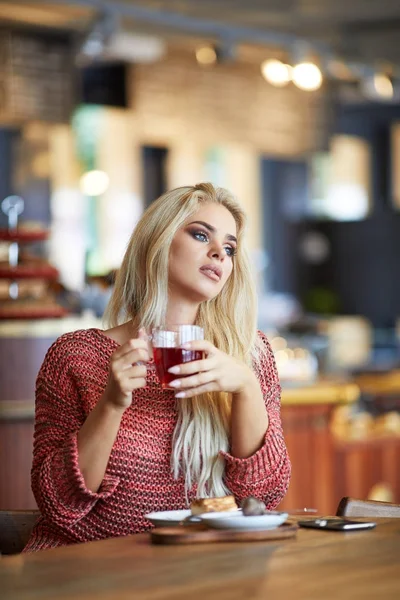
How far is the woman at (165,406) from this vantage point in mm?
2137

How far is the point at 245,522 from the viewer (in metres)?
1.80

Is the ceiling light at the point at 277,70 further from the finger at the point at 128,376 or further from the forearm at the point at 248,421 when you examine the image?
the finger at the point at 128,376

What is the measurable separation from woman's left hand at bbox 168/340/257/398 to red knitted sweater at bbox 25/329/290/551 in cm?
21

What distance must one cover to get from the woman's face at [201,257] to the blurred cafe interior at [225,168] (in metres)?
2.11

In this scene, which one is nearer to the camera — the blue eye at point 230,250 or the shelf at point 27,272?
the blue eye at point 230,250

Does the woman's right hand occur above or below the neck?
below

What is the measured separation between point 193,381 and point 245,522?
294 mm

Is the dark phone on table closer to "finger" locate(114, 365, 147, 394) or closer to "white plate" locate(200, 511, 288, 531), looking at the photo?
"white plate" locate(200, 511, 288, 531)

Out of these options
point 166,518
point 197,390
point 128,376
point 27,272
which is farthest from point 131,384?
point 27,272

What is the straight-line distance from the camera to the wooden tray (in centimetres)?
176

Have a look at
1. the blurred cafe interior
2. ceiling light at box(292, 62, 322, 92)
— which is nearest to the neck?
the blurred cafe interior

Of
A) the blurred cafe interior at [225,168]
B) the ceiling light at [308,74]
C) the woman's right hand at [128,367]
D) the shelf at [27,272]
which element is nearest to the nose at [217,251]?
the woman's right hand at [128,367]

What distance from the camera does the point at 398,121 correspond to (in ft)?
44.8

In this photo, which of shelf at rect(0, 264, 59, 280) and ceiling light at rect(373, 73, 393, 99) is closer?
shelf at rect(0, 264, 59, 280)
